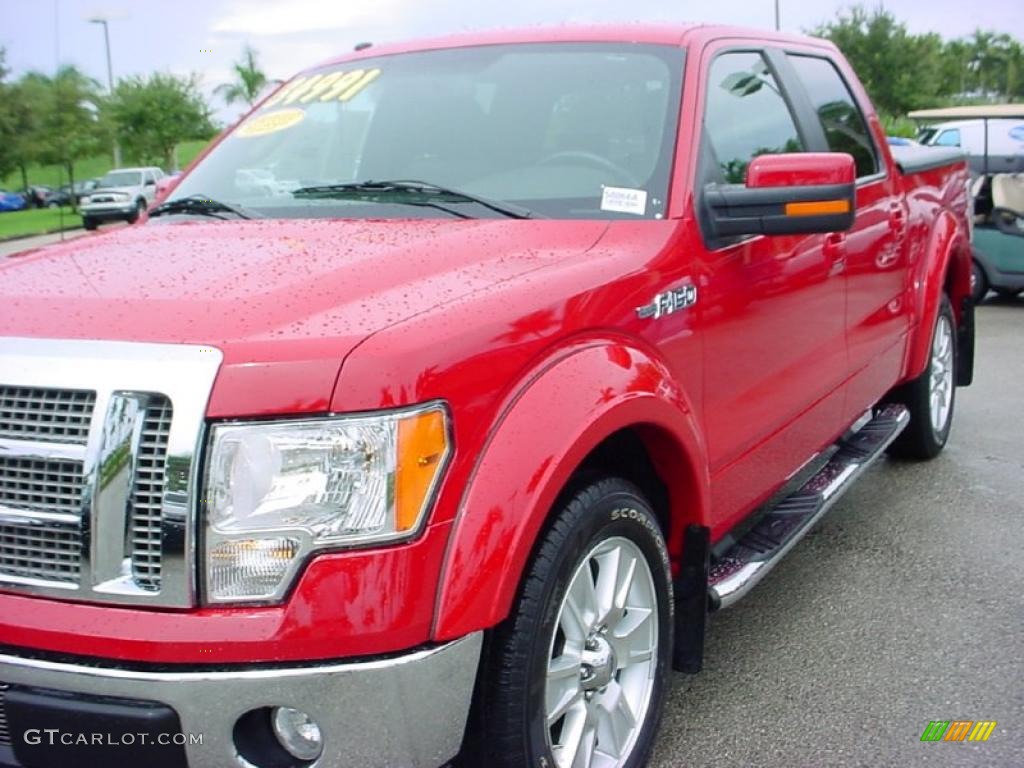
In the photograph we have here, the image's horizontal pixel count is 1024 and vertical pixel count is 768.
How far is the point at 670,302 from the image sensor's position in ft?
8.78

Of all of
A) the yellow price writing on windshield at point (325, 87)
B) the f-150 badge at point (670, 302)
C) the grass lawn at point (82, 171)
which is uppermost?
the grass lawn at point (82, 171)

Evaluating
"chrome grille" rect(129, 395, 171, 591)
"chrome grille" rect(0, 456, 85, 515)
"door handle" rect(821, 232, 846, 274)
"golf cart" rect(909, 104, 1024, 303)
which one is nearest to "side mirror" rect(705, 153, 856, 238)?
"door handle" rect(821, 232, 846, 274)

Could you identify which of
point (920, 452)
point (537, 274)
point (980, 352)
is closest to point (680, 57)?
point (537, 274)

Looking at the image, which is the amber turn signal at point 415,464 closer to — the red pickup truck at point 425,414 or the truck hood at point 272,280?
the red pickup truck at point 425,414

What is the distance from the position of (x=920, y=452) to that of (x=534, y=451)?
380cm

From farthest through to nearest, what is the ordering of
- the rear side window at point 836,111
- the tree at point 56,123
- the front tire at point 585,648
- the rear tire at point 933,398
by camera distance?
the tree at point 56,123 → the rear tire at point 933,398 → the rear side window at point 836,111 → the front tire at point 585,648

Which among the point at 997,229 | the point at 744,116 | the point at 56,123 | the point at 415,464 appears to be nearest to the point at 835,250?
the point at 744,116

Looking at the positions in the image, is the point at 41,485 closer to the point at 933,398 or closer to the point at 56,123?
the point at 933,398

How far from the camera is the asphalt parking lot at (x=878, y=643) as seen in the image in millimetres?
2891

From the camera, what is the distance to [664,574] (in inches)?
104

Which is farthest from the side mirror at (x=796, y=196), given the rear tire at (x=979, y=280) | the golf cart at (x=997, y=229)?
the rear tire at (x=979, y=280)

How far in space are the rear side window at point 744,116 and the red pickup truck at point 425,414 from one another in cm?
2

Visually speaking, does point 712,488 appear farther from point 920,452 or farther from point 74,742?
point 920,452

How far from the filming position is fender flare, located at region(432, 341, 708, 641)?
1.96 metres
